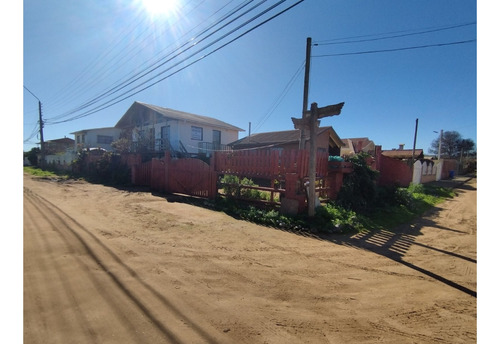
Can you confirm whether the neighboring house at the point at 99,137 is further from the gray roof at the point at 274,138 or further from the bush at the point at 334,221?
the bush at the point at 334,221

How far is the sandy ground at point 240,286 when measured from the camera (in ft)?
7.81

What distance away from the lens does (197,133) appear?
22.5m

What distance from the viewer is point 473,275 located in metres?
3.83

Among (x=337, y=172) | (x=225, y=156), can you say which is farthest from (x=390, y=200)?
(x=225, y=156)

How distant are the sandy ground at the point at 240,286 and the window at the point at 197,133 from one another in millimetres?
16755

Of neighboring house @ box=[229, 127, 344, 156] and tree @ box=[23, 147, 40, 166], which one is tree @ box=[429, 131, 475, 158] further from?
tree @ box=[23, 147, 40, 166]

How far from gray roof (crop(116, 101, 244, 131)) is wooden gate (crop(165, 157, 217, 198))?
972 cm

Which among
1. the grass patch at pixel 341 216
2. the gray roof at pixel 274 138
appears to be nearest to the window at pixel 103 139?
the gray roof at pixel 274 138

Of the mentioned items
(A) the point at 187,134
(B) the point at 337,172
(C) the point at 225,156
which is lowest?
(B) the point at 337,172

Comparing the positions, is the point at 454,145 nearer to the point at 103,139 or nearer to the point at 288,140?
the point at 288,140

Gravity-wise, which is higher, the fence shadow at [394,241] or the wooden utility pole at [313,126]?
the wooden utility pole at [313,126]

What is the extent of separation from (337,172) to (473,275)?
526cm

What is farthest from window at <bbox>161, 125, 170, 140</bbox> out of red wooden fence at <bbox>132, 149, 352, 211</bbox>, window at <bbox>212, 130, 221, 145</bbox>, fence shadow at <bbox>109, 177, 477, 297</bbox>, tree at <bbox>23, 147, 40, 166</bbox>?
tree at <bbox>23, 147, 40, 166</bbox>

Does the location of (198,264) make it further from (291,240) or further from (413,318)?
(413,318)
